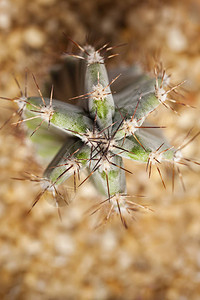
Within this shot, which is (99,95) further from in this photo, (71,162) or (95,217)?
(95,217)

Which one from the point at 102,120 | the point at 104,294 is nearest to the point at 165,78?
the point at 102,120

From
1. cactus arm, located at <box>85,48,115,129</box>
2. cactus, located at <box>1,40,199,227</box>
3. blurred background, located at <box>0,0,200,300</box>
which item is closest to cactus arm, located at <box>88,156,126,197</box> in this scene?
cactus, located at <box>1,40,199,227</box>

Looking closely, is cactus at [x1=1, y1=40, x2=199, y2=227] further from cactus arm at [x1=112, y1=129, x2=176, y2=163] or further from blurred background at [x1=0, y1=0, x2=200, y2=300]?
blurred background at [x1=0, y1=0, x2=200, y2=300]

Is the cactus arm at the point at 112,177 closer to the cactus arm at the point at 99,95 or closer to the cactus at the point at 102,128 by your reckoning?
the cactus at the point at 102,128

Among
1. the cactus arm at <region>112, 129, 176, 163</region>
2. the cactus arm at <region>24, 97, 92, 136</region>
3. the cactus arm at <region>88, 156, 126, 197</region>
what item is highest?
the cactus arm at <region>24, 97, 92, 136</region>

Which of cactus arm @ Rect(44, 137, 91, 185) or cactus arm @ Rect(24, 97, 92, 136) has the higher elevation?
cactus arm @ Rect(24, 97, 92, 136)

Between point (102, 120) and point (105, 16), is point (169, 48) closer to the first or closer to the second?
point (105, 16)

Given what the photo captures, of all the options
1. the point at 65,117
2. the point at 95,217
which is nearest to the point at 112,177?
the point at 65,117

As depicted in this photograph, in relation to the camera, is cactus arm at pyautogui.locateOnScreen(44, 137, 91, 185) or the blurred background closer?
cactus arm at pyautogui.locateOnScreen(44, 137, 91, 185)

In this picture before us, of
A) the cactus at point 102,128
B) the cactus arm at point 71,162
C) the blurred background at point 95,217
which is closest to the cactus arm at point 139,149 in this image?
the cactus at point 102,128
